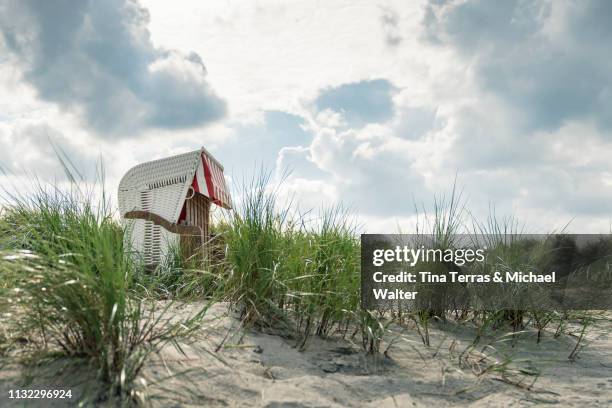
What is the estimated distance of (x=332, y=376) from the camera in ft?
8.10

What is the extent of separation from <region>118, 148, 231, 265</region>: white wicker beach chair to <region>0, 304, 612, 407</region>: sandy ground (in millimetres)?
2853

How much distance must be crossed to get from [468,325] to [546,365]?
0.82 meters

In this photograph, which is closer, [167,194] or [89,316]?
[89,316]

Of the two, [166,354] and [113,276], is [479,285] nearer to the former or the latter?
[166,354]

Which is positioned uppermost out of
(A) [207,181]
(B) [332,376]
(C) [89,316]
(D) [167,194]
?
(A) [207,181]

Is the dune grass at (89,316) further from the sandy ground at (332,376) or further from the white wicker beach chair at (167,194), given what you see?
the white wicker beach chair at (167,194)

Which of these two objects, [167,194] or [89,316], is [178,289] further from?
[167,194]

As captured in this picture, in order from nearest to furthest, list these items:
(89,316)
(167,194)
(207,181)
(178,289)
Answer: (89,316) < (178,289) < (167,194) < (207,181)

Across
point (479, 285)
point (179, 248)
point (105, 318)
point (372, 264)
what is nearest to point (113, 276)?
point (105, 318)

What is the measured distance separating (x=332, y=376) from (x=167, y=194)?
12.9ft

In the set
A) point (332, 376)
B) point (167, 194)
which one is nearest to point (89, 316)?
point (332, 376)

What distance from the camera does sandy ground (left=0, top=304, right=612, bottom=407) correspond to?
2.01 meters

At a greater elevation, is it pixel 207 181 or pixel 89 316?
pixel 207 181

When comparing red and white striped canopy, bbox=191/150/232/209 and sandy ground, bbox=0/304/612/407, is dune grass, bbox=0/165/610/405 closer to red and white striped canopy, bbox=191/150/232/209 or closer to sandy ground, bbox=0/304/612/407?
sandy ground, bbox=0/304/612/407
